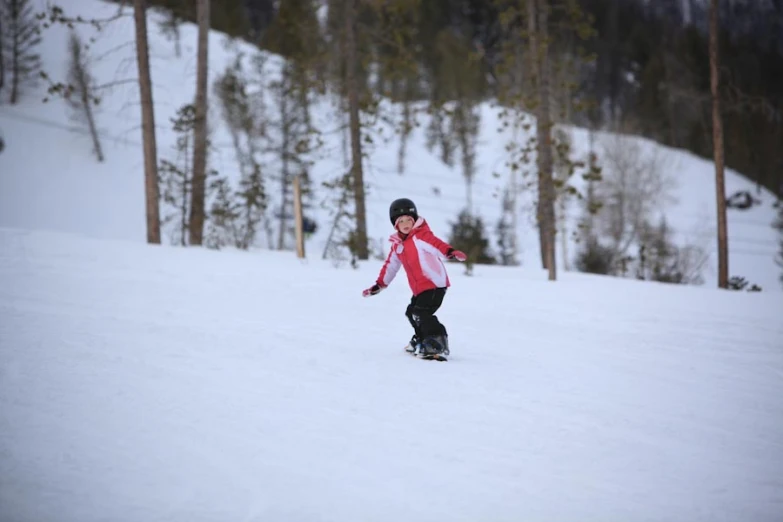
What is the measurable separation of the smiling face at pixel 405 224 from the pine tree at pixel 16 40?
149ft

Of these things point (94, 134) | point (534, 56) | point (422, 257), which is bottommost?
point (422, 257)

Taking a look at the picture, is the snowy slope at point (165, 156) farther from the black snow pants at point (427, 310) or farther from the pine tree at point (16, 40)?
the black snow pants at point (427, 310)

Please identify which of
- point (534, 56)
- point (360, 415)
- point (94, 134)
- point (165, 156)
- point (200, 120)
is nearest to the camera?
point (360, 415)

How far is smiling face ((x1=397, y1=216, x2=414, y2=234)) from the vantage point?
230 inches

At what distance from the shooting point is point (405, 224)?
5871mm

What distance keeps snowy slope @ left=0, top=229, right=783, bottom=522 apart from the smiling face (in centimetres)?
133

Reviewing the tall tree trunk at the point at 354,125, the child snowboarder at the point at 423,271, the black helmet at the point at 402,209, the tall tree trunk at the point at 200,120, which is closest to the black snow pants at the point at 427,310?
the child snowboarder at the point at 423,271

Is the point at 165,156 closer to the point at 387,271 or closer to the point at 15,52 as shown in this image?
the point at 15,52

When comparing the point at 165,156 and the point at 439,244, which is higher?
the point at 165,156

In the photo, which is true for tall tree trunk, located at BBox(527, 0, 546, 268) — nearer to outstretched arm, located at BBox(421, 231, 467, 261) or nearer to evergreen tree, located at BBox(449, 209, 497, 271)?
evergreen tree, located at BBox(449, 209, 497, 271)

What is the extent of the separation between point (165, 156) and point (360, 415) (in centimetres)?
4019

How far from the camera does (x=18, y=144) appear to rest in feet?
123

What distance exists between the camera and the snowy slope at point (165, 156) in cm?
3203

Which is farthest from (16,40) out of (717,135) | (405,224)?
(405,224)
